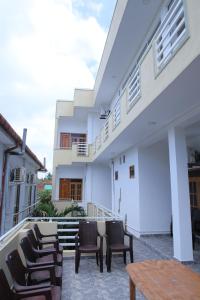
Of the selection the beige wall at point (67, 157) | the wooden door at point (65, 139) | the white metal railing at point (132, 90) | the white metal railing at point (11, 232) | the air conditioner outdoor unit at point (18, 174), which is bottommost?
the white metal railing at point (11, 232)

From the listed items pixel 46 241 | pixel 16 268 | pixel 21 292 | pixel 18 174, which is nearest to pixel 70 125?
pixel 18 174

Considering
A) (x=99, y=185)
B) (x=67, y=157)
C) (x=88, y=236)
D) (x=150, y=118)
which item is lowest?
(x=88, y=236)

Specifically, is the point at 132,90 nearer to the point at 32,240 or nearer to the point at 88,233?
the point at 88,233

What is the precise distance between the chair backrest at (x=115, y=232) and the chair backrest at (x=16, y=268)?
280cm

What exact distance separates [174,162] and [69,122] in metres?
13.8

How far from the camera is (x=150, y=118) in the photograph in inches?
209

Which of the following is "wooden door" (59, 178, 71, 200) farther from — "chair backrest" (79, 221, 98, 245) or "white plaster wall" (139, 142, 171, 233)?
"chair backrest" (79, 221, 98, 245)

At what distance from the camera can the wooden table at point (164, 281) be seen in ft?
7.45

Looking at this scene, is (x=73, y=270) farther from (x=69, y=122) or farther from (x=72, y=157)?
(x=69, y=122)

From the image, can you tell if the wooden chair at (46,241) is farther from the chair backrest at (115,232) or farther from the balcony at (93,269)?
the chair backrest at (115,232)

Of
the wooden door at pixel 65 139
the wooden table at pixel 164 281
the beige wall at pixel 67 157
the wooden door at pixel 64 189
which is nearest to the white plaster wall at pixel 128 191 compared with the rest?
the beige wall at pixel 67 157

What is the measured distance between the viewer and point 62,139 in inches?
704

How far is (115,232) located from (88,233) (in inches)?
27.9

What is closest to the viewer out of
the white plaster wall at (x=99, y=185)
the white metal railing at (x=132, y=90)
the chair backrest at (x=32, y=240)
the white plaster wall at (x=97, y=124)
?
the chair backrest at (x=32, y=240)
